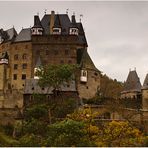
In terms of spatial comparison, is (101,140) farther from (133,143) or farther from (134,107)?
(134,107)

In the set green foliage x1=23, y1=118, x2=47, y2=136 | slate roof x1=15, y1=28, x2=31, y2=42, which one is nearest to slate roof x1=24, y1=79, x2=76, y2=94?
green foliage x1=23, y1=118, x2=47, y2=136

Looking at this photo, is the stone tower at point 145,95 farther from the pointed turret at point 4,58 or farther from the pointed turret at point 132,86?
the pointed turret at point 4,58

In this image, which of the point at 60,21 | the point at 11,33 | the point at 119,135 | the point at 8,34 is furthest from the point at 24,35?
the point at 119,135

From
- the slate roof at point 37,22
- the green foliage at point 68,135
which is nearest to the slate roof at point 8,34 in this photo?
the slate roof at point 37,22

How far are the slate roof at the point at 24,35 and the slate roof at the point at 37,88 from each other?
41.3 feet

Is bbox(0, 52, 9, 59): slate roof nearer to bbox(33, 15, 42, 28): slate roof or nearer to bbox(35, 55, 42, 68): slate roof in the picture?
bbox(35, 55, 42, 68): slate roof

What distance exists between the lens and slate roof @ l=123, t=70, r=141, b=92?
332ft

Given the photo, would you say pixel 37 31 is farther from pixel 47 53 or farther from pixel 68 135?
pixel 68 135

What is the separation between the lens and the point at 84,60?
104750mm

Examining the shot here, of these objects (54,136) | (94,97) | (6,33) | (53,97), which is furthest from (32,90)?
(54,136)

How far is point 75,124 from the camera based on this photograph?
69.7 meters

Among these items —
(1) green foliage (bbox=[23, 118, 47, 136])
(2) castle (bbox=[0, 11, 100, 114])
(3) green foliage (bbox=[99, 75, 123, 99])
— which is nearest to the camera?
(1) green foliage (bbox=[23, 118, 47, 136])

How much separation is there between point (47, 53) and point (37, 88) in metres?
12.1

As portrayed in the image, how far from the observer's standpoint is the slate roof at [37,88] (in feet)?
309
